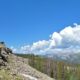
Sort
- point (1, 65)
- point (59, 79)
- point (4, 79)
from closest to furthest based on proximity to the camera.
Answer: point (4, 79), point (1, 65), point (59, 79)

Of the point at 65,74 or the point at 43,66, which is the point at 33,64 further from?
the point at 65,74

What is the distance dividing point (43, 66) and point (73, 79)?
55.8 feet

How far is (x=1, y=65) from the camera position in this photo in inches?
3536

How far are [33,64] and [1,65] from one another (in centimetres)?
7478

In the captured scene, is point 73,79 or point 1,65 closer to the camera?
point 1,65

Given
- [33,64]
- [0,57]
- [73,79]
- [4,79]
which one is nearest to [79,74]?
[73,79]

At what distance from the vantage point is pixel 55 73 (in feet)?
548

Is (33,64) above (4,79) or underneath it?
above

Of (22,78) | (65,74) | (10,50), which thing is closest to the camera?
(22,78)

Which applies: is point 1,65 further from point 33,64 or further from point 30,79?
point 33,64

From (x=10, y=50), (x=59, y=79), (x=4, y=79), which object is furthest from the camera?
(x=59, y=79)

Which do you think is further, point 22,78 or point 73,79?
point 73,79

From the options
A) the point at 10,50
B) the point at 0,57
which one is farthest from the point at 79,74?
the point at 0,57

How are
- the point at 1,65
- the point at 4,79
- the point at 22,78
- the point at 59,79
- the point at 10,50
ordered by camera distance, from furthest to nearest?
1. the point at 59,79
2. the point at 10,50
3. the point at 1,65
4. the point at 22,78
5. the point at 4,79
